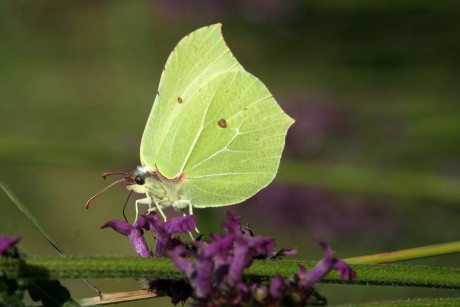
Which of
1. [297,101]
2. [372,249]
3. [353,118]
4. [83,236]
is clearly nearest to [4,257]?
[372,249]

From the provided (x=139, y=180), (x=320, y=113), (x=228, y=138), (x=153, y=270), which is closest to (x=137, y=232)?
(x=153, y=270)

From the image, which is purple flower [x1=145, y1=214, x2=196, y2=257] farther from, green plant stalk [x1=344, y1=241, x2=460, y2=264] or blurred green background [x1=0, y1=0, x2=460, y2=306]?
blurred green background [x1=0, y1=0, x2=460, y2=306]

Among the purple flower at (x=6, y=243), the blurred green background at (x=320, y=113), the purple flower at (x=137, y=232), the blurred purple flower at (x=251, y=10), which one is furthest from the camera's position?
the blurred purple flower at (x=251, y=10)

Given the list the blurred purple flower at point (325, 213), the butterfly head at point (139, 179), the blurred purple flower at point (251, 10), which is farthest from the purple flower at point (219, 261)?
the blurred purple flower at point (251, 10)

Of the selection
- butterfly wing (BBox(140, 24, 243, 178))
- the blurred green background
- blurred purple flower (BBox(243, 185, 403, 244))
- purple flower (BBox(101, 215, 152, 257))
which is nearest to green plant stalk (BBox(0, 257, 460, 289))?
purple flower (BBox(101, 215, 152, 257))

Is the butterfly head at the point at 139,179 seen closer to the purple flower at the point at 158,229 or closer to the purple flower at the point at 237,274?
the purple flower at the point at 158,229

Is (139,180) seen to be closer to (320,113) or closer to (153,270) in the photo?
(153,270)
